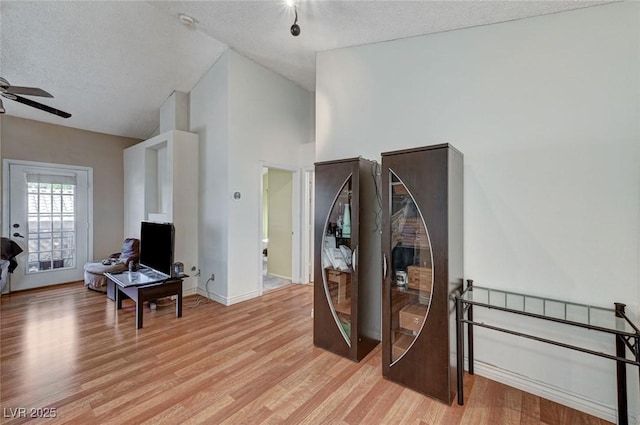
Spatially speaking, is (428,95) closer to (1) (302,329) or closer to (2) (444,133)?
(2) (444,133)

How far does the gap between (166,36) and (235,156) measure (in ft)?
5.74

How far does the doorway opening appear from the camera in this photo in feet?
16.3

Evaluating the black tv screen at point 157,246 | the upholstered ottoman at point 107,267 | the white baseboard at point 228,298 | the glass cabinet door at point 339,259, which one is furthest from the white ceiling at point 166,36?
the white baseboard at point 228,298

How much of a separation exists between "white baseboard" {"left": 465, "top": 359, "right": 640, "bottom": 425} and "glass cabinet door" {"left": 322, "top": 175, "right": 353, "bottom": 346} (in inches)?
44.8

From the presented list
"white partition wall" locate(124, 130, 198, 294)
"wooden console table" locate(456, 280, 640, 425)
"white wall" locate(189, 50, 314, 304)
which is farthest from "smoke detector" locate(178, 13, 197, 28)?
"wooden console table" locate(456, 280, 640, 425)

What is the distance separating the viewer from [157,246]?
11.9ft

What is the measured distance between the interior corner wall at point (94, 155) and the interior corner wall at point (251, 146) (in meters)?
3.27

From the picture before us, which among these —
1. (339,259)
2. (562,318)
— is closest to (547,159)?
(562,318)

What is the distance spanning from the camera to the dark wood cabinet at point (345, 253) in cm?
250

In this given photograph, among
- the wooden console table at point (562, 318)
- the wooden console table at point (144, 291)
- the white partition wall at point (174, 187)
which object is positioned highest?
the white partition wall at point (174, 187)

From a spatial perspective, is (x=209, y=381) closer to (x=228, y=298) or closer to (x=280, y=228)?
(x=228, y=298)

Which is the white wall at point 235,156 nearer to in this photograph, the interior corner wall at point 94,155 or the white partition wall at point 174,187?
the white partition wall at point 174,187

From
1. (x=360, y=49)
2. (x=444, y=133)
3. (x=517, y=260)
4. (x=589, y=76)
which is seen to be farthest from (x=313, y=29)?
(x=517, y=260)

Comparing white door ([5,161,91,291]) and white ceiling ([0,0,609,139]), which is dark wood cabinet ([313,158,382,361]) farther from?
white door ([5,161,91,291])
